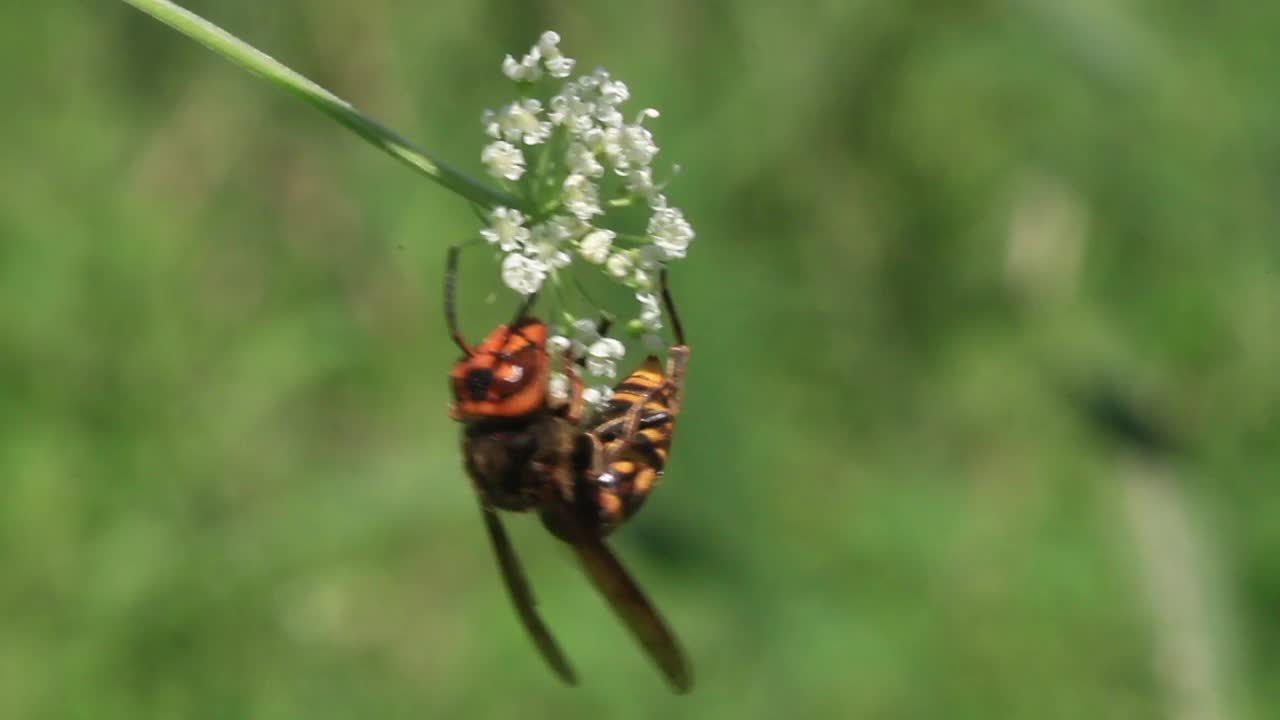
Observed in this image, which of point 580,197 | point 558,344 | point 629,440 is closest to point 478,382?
point 558,344

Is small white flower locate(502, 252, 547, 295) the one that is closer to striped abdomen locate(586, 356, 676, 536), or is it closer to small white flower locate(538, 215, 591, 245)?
small white flower locate(538, 215, 591, 245)

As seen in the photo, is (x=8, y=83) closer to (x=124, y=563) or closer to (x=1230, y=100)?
(x=124, y=563)

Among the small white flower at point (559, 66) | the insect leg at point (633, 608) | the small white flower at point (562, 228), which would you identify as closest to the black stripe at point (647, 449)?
the insect leg at point (633, 608)

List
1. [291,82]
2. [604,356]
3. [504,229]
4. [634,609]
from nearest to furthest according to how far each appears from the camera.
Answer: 1. [291,82]
2. [504,229]
3. [604,356]
4. [634,609]

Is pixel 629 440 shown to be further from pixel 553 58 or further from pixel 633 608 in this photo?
pixel 553 58

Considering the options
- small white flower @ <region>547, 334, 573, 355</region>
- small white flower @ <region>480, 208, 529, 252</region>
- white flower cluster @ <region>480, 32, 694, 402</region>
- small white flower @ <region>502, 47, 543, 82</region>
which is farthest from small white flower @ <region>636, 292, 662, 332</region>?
small white flower @ <region>502, 47, 543, 82</region>

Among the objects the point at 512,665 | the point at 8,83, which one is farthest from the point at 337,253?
the point at 512,665
